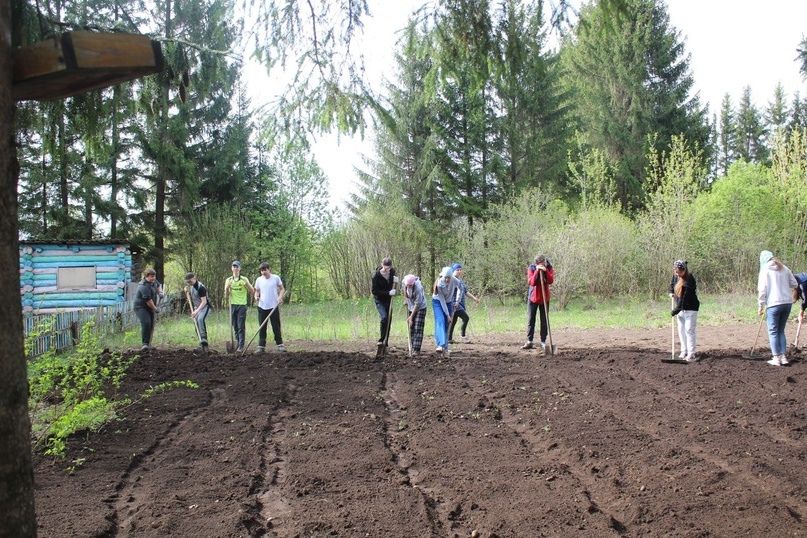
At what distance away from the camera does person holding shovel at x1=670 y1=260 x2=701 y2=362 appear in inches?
412

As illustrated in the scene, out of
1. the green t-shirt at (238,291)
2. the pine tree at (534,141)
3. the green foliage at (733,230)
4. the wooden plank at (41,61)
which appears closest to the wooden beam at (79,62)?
the wooden plank at (41,61)

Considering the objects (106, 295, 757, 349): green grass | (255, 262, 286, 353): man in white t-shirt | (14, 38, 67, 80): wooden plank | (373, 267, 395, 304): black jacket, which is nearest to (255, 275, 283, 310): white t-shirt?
(255, 262, 286, 353): man in white t-shirt

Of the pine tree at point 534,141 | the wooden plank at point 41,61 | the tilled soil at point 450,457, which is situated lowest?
the tilled soil at point 450,457

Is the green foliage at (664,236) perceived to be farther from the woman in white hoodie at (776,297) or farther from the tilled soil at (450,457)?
the tilled soil at (450,457)

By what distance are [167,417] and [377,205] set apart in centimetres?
2538

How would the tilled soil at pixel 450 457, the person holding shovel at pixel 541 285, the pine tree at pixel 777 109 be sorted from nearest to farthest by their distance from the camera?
the tilled soil at pixel 450 457 → the person holding shovel at pixel 541 285 → the pine tree at pixel 777 109

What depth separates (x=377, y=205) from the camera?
32.3 metres

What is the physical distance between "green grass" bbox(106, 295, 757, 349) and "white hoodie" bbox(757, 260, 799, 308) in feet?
23.7

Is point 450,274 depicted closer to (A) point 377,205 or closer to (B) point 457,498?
(B) point 457,498

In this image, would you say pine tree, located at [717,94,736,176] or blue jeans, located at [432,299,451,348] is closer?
blue jeans, located at [432,299,451,348]

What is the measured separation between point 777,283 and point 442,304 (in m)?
5.31

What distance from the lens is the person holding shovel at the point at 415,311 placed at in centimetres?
1213

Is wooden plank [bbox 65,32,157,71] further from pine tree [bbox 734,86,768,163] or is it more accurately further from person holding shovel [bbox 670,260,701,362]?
pine tree [bbox 734,86,768,163]

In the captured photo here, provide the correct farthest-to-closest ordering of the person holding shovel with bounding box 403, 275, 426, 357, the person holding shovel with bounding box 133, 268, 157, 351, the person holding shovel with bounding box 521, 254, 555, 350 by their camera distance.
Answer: the person holding shovel with bounding box 133, 268, 157, 351 → the person holding shovel with bounding box 521, 254, 555, 350 → the person holding shovel with bounding box 403, 275, 426, 357
